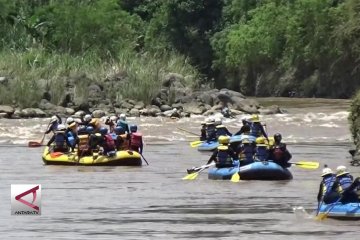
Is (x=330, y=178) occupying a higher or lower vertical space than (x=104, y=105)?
higher

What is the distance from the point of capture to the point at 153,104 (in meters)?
59.5

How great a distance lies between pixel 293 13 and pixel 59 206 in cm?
5284

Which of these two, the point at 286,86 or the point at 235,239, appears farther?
the point at 286,86

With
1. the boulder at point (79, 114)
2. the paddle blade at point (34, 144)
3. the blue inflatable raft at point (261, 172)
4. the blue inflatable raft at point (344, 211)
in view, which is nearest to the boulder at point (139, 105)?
the boulder at point (79, 114)

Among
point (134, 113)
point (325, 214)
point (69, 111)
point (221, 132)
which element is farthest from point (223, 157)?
point (69, 111)

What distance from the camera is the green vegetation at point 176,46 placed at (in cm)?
6144

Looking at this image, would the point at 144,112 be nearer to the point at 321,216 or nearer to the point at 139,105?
the point at 139,105

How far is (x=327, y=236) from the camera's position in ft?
69.1

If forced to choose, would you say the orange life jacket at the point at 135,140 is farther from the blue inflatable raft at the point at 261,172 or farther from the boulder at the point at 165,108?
the boulder at the point at 165,108

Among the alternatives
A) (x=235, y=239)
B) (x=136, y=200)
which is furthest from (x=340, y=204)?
(x=136, y=200)

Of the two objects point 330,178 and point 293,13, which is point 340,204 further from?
point 293,13

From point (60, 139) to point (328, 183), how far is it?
14.1 m

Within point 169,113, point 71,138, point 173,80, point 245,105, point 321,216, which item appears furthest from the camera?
point 173,80

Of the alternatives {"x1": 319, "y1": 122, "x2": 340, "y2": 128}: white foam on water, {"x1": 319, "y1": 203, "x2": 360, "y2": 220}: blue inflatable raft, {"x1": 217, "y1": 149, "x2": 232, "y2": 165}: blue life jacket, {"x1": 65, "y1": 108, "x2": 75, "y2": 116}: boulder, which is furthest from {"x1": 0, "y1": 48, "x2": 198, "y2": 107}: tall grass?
{"x1": 319, "y1": 203, "x2": 360, "y2": 220}: blue inflatable raft
